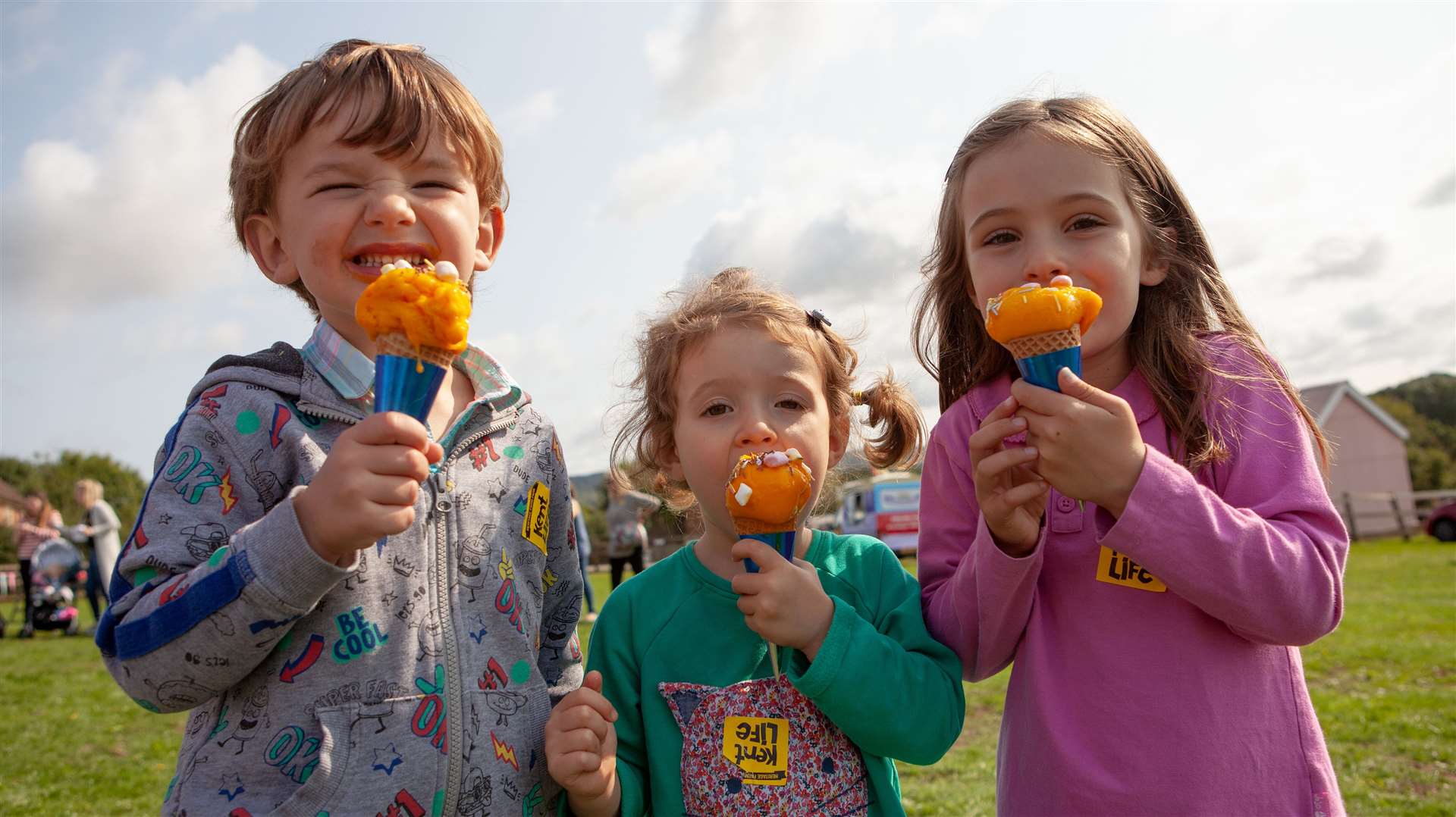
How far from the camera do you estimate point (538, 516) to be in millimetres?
2289

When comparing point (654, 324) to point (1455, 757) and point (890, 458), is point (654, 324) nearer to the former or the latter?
point (890, 458)

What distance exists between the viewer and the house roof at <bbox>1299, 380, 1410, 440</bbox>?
43.8m

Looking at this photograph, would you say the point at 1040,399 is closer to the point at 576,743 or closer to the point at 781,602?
the point at 781,602

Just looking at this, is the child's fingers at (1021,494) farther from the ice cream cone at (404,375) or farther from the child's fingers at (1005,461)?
the ice cream cone at (404,375)

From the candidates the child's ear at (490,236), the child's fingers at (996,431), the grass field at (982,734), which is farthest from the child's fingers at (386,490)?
the grass field at (982,734)

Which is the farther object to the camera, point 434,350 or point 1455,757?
point 1455,757

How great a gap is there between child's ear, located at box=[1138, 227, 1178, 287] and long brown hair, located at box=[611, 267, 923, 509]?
765 millimetres

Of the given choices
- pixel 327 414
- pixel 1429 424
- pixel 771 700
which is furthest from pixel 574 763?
pixel 1429 424

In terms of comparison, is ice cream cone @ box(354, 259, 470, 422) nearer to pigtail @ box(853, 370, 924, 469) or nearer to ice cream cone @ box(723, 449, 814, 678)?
ice cream cone @ box(723, 449, 814, 678)

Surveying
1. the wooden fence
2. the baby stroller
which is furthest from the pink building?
the baby stroller

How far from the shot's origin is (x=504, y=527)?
85.0 inches

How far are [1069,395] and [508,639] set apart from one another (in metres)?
1.33

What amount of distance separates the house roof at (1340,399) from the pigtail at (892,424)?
48120mm

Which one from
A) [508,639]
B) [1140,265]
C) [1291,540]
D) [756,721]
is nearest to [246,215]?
[508,639]
